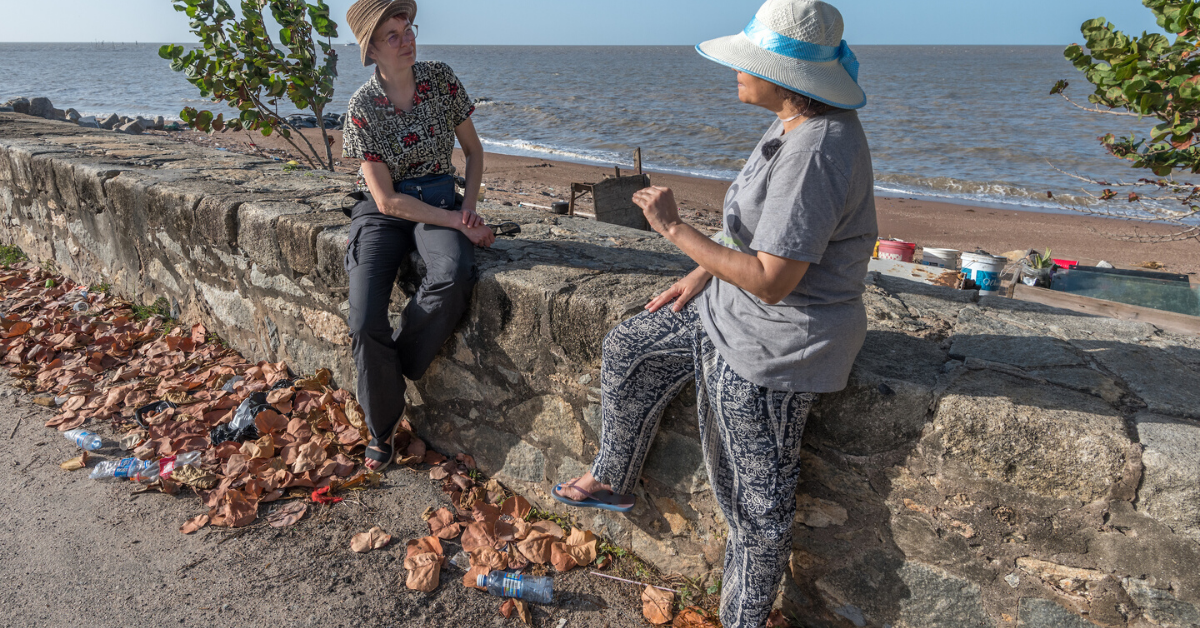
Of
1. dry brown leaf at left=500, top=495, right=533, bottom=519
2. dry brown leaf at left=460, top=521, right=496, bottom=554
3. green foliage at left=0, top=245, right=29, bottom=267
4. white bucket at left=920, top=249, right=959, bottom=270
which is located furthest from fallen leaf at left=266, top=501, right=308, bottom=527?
white bucket at left=920, top=249, right=959, bottom=270

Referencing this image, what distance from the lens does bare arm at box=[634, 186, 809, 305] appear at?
1.54 metres

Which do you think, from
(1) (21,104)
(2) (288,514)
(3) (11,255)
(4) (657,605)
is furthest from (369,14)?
(1) (21,104)

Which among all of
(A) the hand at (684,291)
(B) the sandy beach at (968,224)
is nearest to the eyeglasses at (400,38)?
(A) the hand at (684,291)

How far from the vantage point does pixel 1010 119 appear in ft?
75.7

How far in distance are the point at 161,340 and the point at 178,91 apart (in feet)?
130

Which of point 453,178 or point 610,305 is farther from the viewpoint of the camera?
point 453,178

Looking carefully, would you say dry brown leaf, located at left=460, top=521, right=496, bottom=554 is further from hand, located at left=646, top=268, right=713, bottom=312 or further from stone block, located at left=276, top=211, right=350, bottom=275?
stone block, located at left=276, top=211, right=350, bottom=275

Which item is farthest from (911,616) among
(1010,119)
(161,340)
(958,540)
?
(1010,119)

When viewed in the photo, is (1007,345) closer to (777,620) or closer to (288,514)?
(777,620)

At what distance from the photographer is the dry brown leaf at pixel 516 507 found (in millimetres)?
2496

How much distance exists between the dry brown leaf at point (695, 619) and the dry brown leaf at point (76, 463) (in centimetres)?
231

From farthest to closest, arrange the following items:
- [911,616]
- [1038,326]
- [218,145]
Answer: [218,145] < [1038,326] < [911,616]

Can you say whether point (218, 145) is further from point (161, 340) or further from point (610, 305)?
point (610, 305)

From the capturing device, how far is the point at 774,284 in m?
1.56
